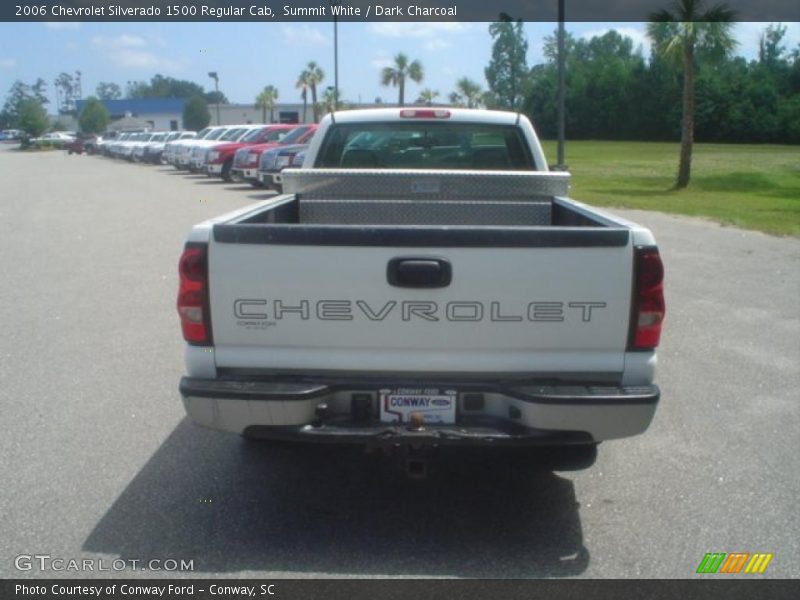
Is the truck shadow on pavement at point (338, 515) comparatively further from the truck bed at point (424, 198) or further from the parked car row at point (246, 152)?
the parked car row at point (246, 152)

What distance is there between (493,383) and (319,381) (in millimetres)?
791

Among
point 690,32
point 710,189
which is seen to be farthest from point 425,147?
point 710,189

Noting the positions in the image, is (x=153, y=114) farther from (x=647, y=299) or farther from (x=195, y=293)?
(x=647, y=299)

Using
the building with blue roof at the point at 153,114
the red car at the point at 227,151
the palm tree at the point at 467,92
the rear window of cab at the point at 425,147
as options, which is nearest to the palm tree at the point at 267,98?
the building with blue roof at the point at 153,114

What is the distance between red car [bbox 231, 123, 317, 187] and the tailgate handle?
20.2 metres

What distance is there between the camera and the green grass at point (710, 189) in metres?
19.7

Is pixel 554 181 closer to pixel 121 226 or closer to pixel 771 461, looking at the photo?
pixel 771 461

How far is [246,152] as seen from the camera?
2503cm

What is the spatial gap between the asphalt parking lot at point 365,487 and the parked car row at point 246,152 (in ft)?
35.7

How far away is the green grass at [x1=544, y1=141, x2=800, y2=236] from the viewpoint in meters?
19.7

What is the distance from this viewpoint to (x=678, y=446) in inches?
226

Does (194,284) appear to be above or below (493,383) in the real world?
above

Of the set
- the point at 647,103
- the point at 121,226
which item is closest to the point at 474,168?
the point at 121,226
